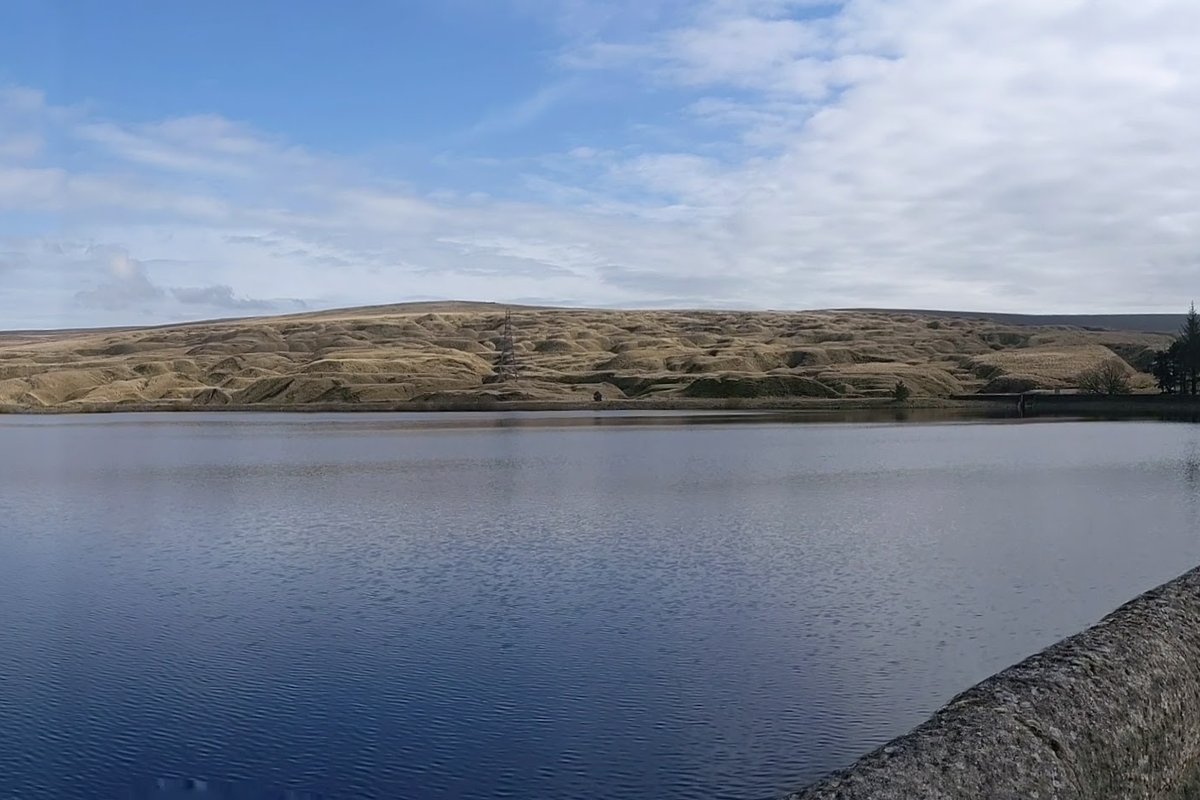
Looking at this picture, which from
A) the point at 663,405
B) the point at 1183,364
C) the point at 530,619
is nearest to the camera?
the point at 530,619

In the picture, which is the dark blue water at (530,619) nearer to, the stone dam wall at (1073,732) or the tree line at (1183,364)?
the stone dam wall at (1073,732)

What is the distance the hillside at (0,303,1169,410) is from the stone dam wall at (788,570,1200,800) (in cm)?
10354

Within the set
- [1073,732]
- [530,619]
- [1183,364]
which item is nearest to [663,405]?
[1183,364]

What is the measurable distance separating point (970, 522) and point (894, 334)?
509 ft

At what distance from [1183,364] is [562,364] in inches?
2898

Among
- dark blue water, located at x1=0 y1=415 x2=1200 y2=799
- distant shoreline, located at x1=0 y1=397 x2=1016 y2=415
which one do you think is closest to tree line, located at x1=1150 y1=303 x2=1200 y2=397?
distant shoreline, located at x1=0 y1=397 x2=1016 y2=415

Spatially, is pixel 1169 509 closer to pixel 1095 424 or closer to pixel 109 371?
pixel 1095 424

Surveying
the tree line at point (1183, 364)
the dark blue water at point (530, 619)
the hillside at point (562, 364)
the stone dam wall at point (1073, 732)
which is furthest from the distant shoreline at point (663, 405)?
the stone dam wall at point (1073, 732)

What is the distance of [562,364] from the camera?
145875mm

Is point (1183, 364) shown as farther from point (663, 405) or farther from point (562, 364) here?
point (562, 364)

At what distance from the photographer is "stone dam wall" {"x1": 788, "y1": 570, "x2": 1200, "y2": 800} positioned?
17.6ft

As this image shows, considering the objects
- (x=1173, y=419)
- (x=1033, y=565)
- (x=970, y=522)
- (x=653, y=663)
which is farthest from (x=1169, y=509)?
(x=1173, y=419)

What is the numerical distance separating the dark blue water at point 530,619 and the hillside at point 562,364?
79100mm

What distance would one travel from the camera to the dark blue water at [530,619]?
1137 cm
